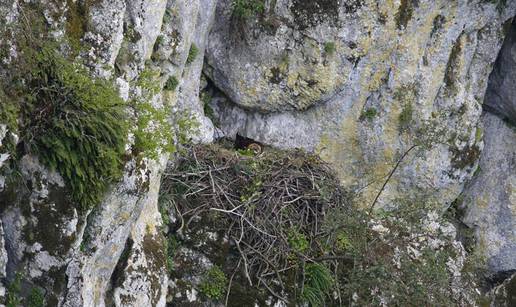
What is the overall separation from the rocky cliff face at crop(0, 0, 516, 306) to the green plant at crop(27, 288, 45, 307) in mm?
1088

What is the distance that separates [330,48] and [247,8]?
67.7 inches

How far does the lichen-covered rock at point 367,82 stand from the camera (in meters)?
13.0

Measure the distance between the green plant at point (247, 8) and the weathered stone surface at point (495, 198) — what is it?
6.12 meters

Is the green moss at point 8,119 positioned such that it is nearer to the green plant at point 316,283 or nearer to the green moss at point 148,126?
the green moss at point 148,126

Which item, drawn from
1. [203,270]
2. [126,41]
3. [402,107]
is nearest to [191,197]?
[203,270]

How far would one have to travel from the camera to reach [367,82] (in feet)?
44.7

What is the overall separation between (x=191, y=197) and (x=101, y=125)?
4.09 metres

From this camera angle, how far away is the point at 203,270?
10164 millimetres

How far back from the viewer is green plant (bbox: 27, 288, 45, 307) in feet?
22.3

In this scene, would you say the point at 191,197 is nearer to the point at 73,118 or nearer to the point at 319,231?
the point at 319,231

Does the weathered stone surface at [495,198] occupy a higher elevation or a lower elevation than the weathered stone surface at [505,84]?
lower

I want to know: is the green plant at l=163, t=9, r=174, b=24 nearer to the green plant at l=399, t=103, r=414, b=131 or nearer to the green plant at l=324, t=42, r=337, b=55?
the green plant at l=324, t=42, r=337, b=55

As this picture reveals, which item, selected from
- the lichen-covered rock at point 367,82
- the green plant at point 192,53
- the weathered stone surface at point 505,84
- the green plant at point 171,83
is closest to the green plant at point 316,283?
the lichen-covered rock at point 367,82

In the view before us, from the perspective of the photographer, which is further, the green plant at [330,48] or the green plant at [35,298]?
the green plant at [330,48]
